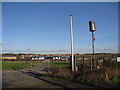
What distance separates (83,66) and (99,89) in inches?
412

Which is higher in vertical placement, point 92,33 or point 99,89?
point 92,33

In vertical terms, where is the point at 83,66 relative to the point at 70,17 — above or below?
below

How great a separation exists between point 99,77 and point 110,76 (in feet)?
2.77

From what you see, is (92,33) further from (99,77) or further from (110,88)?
(110,88)

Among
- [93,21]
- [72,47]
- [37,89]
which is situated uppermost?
[93,21]

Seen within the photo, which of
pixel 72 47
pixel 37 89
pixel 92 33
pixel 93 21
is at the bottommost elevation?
pixel 37 89

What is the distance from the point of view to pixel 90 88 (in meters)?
10.7

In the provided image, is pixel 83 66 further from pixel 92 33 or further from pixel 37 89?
pixel 37 89

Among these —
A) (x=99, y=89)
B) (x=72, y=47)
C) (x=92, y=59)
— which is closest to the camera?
(x=99, y=89)

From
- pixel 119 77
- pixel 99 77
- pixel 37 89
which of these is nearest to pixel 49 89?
pixel 37 89

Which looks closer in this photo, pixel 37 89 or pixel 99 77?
pixel 37 89

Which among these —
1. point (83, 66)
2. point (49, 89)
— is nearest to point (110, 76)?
point (49, 89)

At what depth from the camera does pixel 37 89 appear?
10594 millimetres

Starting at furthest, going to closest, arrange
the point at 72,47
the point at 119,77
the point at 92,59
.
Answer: the point at 92,59 < the point at 72,47 < the point at 119,77
